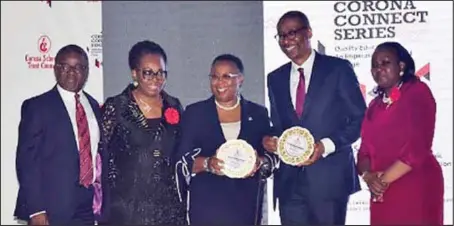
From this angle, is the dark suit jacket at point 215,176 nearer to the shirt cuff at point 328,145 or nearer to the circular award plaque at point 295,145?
the circular award plaque at point 295,145

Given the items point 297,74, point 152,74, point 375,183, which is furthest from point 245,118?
point 375,183

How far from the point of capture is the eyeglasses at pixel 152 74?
6.26 ft

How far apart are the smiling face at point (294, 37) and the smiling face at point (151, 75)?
0.35m

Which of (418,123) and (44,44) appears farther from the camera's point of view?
(44,44)

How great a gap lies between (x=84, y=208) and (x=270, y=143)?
561mm

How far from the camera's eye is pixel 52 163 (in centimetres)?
192

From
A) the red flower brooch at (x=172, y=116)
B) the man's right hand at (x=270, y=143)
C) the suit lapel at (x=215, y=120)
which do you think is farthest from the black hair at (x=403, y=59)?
the red flower brooch at (x=172, y=116)

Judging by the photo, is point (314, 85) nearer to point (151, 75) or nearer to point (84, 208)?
point (151, 75)

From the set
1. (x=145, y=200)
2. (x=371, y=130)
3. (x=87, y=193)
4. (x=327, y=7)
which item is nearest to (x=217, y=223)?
(x=145, y=200)

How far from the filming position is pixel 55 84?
1948 millimetres

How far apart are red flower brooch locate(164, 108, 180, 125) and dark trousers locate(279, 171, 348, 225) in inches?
15.0

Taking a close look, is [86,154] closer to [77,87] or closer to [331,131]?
[77,87]

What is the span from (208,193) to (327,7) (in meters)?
0.62

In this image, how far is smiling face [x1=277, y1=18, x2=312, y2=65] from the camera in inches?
74.2
